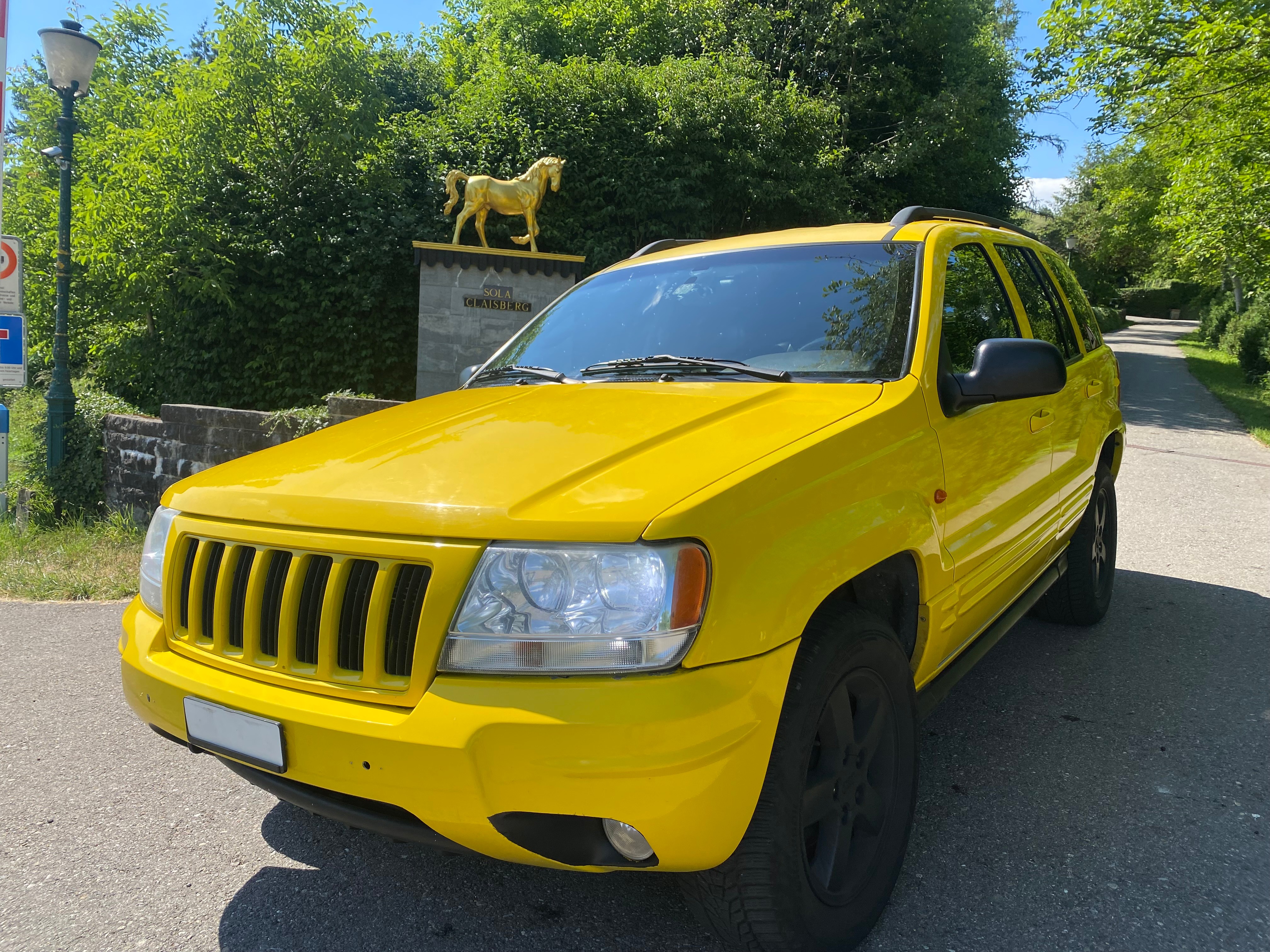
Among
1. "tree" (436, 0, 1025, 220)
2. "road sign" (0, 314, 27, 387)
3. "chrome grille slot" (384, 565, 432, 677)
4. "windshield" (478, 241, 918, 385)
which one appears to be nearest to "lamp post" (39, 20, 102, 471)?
"road sign" (0, 314, 27, 387)

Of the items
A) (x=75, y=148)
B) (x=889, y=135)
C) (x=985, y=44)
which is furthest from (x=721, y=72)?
(x=75, y=148)

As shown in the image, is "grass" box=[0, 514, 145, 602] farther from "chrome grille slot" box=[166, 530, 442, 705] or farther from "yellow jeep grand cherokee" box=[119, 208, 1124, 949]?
"yellow jeep grand cherokee" box=[119, 208, 1124, 949]

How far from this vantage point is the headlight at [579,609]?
1.75 meters

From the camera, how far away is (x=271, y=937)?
90.4 inches

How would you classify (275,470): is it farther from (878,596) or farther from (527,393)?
(878,596)

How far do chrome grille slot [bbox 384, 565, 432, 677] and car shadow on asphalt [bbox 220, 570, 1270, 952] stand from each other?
71 centimetres

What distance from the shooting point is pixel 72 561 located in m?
6.49

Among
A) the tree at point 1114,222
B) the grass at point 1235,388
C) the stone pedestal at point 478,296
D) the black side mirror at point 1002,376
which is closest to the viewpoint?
the black side mirror at point 1002,376

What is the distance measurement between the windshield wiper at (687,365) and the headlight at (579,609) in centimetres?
109

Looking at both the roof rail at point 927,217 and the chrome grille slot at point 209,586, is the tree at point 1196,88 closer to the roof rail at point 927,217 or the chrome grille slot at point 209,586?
the roof rail at point 927,217

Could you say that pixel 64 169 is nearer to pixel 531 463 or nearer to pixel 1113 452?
pixel 531 463

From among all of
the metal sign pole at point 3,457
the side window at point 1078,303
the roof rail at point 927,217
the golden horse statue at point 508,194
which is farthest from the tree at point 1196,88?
the metal sign pole at point 3,457

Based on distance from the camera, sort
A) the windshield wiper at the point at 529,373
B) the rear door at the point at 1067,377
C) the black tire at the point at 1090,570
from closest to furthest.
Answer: the windshield wiper at the point at 529,373 → the rear door at the point at 1067,377 → the black tire at the point at 1090,570

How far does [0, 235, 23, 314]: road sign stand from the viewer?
8.59m
